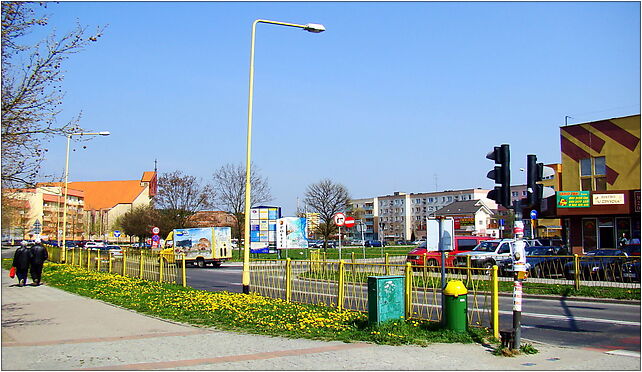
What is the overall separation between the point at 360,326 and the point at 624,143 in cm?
2904

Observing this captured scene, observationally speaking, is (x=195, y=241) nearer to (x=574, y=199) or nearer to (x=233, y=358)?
(x=574, y=199)

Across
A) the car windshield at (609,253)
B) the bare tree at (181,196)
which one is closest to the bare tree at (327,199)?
the bare tree at (181,196)

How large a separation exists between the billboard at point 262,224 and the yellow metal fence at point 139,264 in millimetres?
12264

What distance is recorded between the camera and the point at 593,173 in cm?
3641

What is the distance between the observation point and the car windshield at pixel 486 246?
30.0 meters

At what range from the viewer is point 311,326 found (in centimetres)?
1152

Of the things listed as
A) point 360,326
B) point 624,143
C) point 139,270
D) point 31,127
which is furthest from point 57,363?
point 624,143

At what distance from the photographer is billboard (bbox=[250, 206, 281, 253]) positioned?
43906mm

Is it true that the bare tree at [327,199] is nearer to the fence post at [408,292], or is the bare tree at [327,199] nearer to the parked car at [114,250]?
the parked car at [114,250]

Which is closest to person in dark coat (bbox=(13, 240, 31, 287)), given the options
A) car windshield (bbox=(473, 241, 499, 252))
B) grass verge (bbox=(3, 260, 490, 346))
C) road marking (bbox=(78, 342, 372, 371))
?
grass verge (bbox=(3, 260, 490, 346))

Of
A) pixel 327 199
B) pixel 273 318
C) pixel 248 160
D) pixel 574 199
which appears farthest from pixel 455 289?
pixel 327 199

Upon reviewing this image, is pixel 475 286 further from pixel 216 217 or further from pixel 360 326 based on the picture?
pixel 216 217

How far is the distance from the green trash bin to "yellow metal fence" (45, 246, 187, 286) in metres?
11.7

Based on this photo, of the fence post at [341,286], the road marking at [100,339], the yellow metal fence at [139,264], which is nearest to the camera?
the road marking at [100,339]
